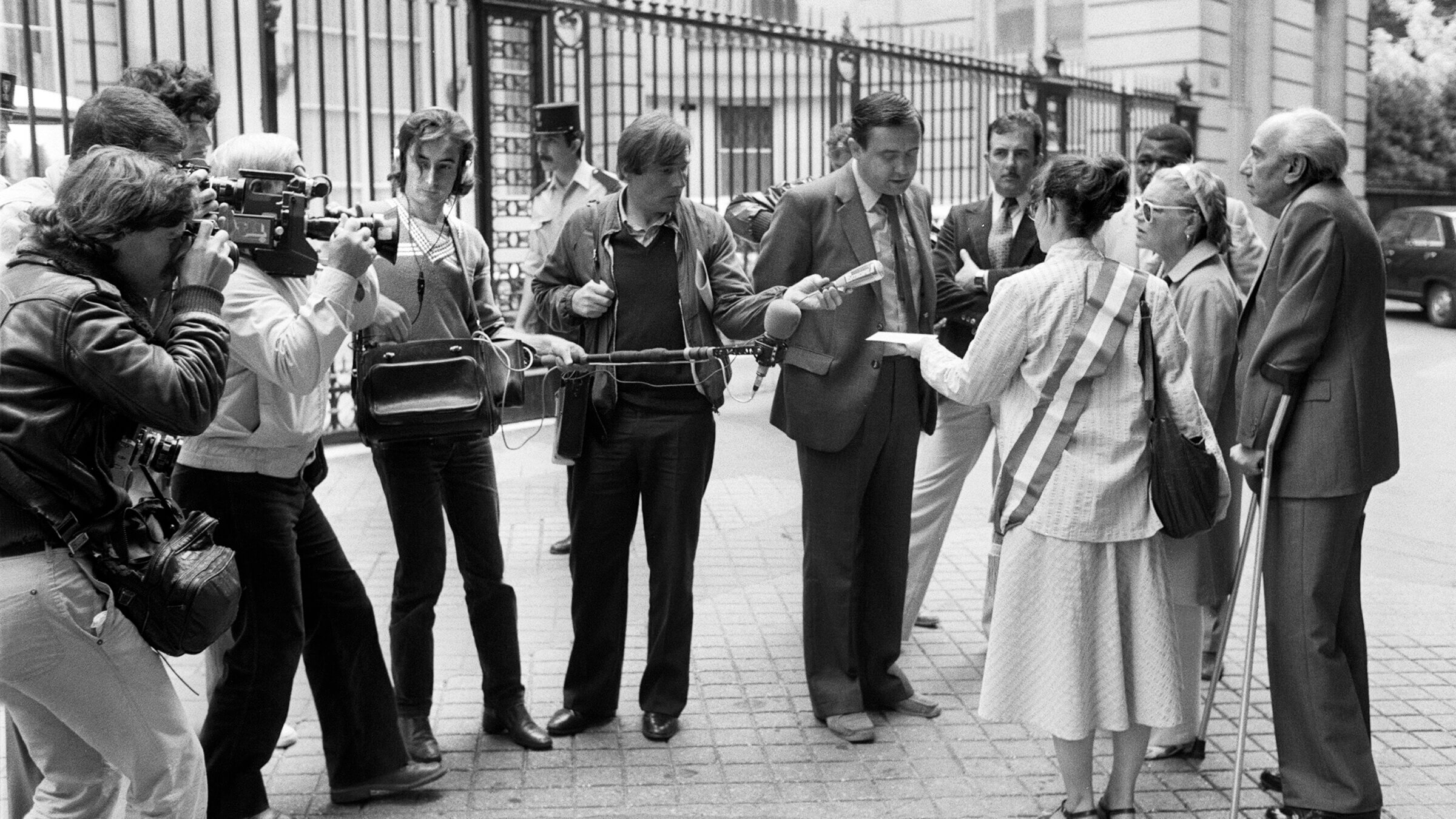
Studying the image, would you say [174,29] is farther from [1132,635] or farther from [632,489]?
[1132,635]

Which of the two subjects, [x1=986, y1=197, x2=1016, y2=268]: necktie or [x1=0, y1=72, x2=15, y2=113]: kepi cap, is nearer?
[x1=0, y1=72, x2=15, y2=113]: kepi cap

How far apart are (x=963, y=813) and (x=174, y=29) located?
44.5 feet

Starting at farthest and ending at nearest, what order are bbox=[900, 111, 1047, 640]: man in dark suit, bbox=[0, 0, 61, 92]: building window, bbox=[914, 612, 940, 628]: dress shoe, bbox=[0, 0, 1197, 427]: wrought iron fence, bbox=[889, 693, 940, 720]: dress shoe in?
bbox=[0, 0, 1197, 427]: wrought iron fence, bbox=[0, 0, 61, 92]: building window, bbox=[914, 612, 940, 628]: dress shoe, bbox=[900, 111, 1047, 640]: man in dark suit, bbox=[889, 693, 940, 720]: dress shoe

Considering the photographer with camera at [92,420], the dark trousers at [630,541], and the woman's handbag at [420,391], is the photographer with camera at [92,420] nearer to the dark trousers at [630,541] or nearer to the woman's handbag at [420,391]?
the woman's handbag at [420,391]

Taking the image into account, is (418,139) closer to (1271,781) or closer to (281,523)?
(281,523)

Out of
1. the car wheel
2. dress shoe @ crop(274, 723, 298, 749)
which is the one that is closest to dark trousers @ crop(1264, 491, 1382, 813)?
dress shoe @ crop(274, 723, 298, 749)

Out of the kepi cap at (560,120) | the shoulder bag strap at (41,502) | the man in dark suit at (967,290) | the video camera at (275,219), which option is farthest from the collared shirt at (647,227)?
the kepi cap at (560,120)

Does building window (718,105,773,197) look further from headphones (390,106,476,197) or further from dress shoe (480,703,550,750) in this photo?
dress shoe (480,703,550,750)

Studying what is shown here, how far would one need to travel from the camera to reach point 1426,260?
21.2 meters

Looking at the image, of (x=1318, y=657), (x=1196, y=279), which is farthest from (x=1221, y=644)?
(x=1196, y=279)

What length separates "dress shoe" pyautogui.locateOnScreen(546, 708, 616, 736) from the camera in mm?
5074

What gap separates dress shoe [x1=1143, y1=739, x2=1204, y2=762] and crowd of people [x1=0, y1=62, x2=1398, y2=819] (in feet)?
0.11

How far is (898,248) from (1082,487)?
1.39 m

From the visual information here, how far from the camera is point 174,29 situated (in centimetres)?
1539
